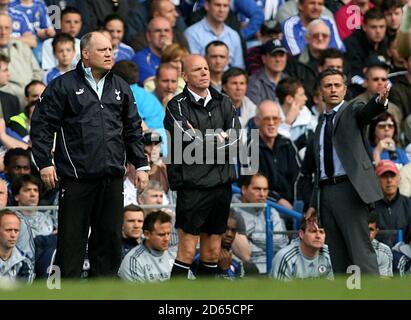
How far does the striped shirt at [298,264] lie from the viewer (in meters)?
14.5

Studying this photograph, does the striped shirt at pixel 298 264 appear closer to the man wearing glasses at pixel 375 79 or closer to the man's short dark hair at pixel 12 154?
the man's short dark hair at pixel 12 154

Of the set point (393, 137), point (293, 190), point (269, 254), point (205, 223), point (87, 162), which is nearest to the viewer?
point (87, 162)

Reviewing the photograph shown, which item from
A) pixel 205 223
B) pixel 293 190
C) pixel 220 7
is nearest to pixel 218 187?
pixel 205 223

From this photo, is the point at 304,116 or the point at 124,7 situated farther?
the point at 124,7

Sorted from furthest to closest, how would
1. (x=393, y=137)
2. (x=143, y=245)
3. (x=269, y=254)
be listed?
(x=393, y=137) → (x=269, y=254) → (x=143, y=245)

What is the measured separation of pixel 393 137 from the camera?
17.9m

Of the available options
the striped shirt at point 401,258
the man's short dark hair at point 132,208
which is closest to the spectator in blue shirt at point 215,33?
the man's short dark hair at point 132,208

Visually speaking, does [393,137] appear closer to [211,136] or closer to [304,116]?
[304,116]

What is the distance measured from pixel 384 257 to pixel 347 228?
1.79 m

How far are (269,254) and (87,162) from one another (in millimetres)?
3398

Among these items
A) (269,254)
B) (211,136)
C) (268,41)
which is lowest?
(269,254)

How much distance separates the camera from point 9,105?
1673 cm

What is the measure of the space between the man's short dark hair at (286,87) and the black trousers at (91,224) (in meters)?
5.91

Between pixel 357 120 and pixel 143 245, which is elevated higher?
pixel 357 120
